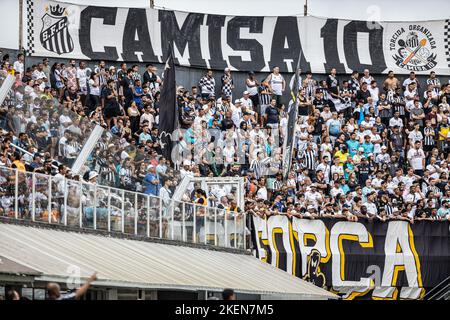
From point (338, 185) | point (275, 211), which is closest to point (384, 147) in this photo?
point (338, 185)

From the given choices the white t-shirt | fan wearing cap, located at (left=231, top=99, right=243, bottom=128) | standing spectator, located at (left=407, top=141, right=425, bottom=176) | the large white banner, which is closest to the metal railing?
fan wearing cap, located at (left=231, top=99, right=243, bottom=128)

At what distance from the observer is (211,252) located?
30.7 m

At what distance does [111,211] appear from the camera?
2616cm

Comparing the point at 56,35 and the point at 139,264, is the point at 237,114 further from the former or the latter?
the point at 139,264

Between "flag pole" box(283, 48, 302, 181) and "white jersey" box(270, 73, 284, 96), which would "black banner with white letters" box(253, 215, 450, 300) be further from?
"white jersey" box(270, 73, 284, 96)

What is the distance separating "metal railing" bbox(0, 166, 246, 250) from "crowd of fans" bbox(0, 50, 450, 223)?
45 centimetres

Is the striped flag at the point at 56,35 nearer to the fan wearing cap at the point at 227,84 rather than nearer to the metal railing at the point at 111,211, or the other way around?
the fan wearing cap at the point at 227,84

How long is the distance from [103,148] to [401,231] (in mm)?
12603

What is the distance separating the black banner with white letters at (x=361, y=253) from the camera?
34.0 metres

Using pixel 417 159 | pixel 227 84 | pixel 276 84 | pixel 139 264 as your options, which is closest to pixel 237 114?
pixel 227 84

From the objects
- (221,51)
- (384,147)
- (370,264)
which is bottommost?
(370,264)

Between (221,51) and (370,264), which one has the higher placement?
(221,51)

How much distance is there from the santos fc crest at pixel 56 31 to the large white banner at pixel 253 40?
52 mm

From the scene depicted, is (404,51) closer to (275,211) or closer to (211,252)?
(275,211)
